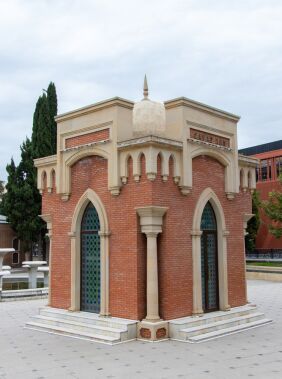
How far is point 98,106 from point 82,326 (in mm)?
5198

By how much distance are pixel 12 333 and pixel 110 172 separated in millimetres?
4506

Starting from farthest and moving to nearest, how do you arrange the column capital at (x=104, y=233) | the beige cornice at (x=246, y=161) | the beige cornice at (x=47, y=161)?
the beige cornice at (x=246, y=161) → the beige cornice at (x=47, y=161) → the column capital at (x=104, y=233)

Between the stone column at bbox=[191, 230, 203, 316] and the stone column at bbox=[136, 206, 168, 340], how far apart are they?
1093 mm

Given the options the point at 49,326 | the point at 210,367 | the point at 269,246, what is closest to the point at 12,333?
the point at 49,326

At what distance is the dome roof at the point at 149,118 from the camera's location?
10.8 metres

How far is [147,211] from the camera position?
9.61m

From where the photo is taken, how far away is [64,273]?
1147 cm

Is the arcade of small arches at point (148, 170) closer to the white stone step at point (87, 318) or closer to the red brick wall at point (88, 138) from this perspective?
the red brick wall at point (88, 138)

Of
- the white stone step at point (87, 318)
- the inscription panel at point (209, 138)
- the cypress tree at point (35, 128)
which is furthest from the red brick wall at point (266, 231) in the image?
the white stone step at point (87, 318)

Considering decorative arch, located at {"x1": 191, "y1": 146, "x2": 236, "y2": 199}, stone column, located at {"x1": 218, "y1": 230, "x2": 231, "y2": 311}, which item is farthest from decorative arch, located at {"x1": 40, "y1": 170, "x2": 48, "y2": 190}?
stone column, located at {"x1": 218, "y1": 230, "x2": 231, "y2": 311}

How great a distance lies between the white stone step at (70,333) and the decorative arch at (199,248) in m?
2.24

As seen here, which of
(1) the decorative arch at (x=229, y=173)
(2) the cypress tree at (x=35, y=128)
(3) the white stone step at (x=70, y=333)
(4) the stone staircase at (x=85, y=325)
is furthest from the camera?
(2) the cypress tree at (x=35, y=128)

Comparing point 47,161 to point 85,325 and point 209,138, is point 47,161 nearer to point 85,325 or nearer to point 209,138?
point 209,138

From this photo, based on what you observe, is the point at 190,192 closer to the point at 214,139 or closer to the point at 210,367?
the point at 214,139
